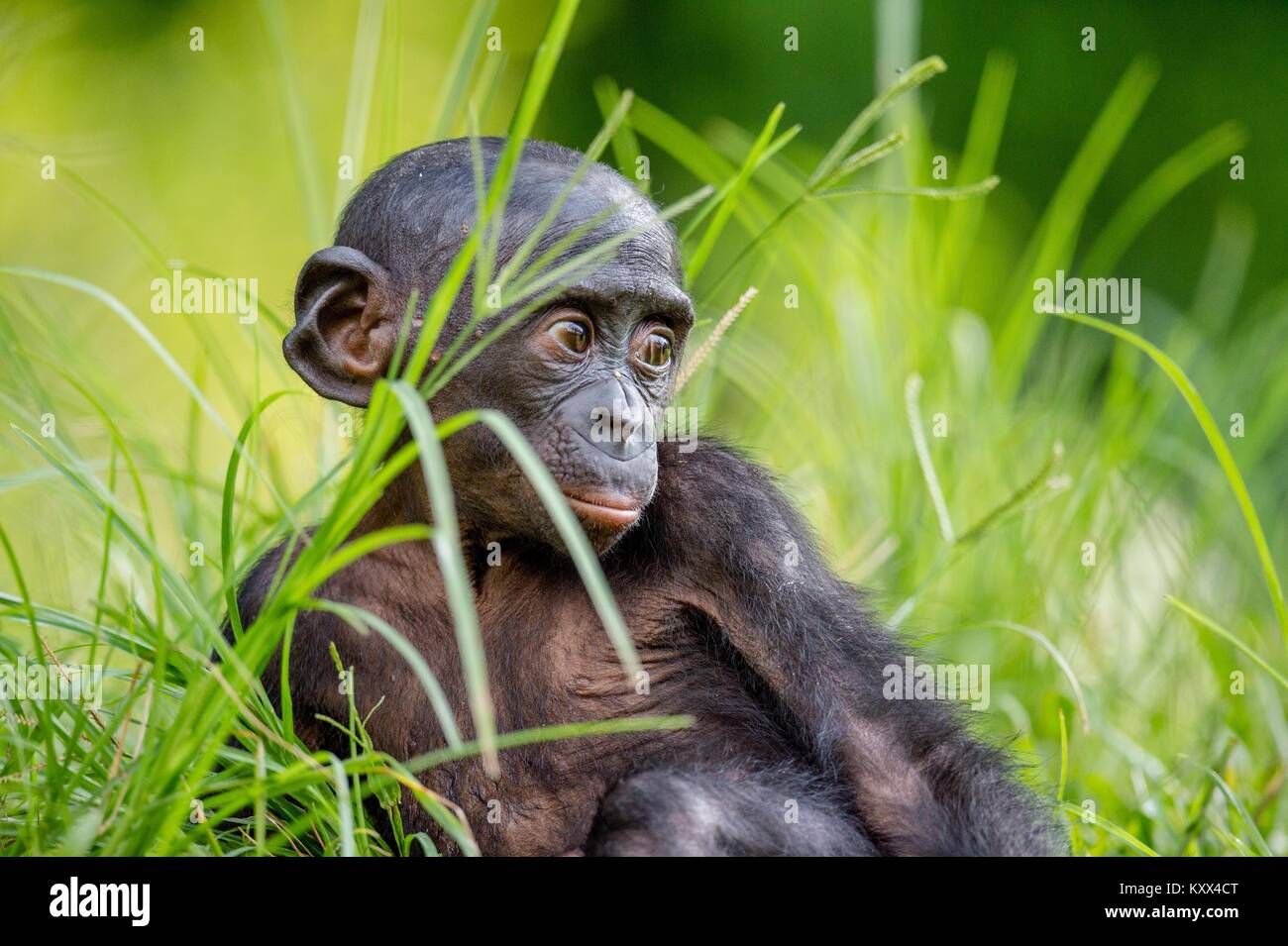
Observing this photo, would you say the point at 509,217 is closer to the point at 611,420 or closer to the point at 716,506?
the point at 611,420

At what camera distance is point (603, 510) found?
3.74 meters

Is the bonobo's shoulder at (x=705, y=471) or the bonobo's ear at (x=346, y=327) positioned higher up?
the bonobo's ear at (x=346, y=327)

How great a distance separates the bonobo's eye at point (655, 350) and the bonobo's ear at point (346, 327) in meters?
0.69

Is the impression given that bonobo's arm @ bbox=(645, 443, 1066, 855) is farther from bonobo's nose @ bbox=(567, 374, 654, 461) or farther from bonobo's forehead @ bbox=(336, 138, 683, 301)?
bonobo's forehead @ bbox=(336, 138, 683, 301)

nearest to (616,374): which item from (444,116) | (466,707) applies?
(466,707)

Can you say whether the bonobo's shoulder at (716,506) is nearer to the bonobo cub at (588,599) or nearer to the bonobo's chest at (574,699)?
the bonobo cub at (588,599)

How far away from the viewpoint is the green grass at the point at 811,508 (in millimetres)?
3229

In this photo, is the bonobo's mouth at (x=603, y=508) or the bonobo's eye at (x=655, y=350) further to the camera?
the bonobo's eye at (x=655, y=350)

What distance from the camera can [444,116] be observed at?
5551 mm

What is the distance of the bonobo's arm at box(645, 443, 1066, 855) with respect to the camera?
385cm

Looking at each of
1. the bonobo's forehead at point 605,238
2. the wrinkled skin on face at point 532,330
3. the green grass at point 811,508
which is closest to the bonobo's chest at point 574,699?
the green grass at point 811,508

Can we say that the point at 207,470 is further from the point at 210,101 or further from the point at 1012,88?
the point at 1012,88

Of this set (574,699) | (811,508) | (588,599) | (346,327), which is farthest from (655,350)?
(811,508)

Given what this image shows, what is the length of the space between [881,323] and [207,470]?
378 cm
